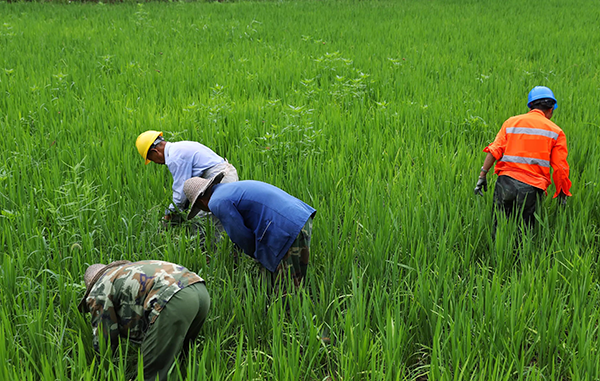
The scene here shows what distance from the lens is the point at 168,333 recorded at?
194 centimetres

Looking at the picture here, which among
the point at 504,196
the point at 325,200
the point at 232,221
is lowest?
the point at 325,200

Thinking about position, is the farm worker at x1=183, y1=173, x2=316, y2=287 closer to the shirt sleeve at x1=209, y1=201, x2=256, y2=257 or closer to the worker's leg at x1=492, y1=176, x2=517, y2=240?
the shirt sleeve at x1=209, y1=201, x2=256, y2=257

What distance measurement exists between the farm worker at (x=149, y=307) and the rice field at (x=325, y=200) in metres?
0.13

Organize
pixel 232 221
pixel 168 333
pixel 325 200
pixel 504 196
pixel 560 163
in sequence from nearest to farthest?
pixel 168 333
pixel 232 221
pixel 560 163
pixel 504 196
pixel 325 200

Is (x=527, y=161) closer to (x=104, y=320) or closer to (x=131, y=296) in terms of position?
(x=131, y=296)

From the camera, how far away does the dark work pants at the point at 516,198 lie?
9.99ft

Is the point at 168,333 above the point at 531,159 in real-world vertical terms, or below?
below

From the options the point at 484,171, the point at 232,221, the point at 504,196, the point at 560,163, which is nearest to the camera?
the point at 232,221

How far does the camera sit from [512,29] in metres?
10.3

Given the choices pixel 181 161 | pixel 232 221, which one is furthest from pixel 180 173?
pixel 232 221

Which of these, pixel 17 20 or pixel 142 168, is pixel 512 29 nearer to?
pixel 142 168

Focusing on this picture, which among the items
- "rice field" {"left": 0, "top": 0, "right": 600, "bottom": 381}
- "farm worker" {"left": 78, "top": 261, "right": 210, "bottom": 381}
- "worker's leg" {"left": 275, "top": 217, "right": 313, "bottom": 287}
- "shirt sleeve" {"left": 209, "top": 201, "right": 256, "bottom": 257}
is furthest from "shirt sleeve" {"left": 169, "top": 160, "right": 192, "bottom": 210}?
"farm worker" {"left": 78, "top": 261, "right": 210, "bottom": 381}

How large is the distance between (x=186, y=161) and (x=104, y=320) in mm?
1554

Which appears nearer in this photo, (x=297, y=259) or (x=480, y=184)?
(x=297, y=259)
